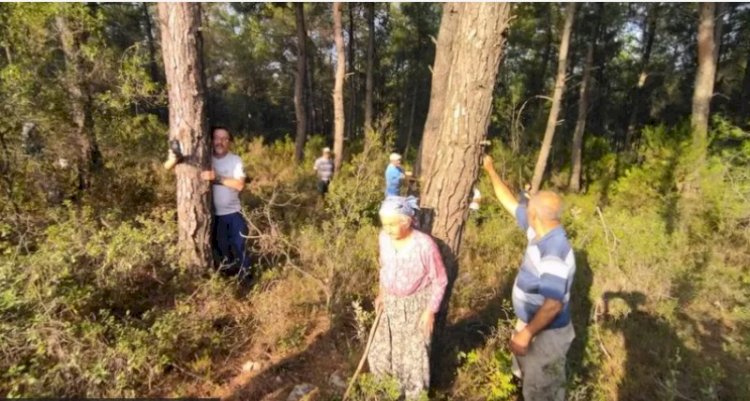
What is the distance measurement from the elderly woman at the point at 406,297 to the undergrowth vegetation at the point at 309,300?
0.20 metres

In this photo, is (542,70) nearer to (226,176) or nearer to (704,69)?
(704,69)

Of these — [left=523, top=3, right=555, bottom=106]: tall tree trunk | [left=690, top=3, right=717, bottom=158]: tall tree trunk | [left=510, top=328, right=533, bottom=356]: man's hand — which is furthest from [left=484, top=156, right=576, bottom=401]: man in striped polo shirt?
[left=523, top=3, right=555, bottom=106]: tall tree trunk

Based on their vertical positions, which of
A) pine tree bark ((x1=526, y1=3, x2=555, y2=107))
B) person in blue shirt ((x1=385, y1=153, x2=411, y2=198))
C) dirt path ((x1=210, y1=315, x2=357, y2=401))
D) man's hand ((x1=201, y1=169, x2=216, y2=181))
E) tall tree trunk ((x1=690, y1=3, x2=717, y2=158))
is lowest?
dirt path ((x1=210, y1=315, x2=357, y2=401))

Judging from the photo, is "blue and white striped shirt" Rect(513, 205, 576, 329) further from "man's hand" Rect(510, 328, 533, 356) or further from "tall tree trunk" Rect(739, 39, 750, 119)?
"tall tree trunk" Rect(739, 39, 750, 119)

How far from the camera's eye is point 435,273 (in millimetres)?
2523

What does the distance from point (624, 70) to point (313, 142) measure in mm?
16315

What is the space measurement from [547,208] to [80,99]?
486cm

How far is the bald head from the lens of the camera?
2.44m

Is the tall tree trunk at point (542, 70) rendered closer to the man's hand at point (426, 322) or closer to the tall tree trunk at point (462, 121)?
the tall tree trunk at point (462, 121)

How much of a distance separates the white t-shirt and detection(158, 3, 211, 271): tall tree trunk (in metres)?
0.12

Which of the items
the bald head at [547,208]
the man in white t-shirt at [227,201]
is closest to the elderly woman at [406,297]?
the bald head at [547,208]

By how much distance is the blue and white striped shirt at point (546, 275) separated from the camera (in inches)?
91.6

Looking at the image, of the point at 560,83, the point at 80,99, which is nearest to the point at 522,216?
the point at 80,99

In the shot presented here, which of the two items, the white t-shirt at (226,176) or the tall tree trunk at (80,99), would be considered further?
the tall tree trunk at (80,99)
